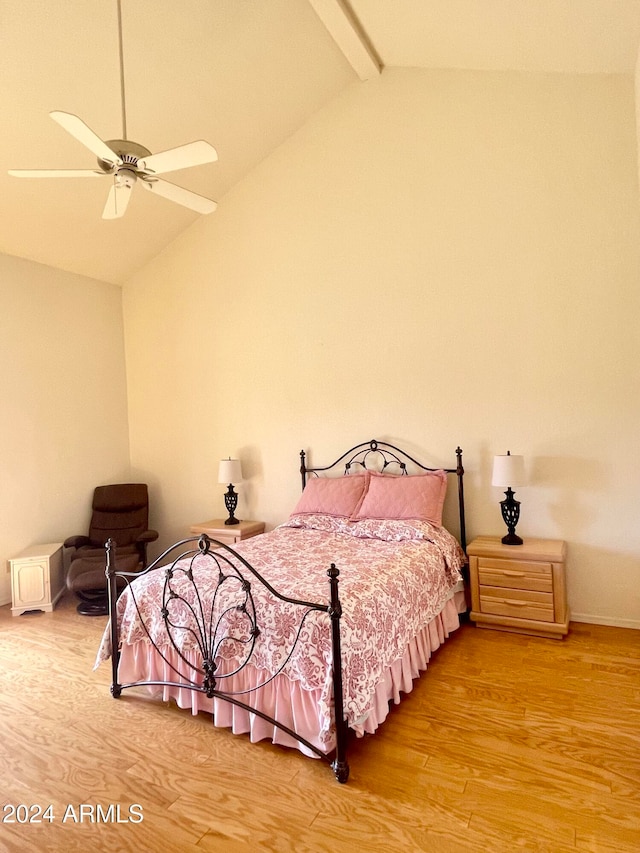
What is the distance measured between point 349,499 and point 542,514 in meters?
1.35

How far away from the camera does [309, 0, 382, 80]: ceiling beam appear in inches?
125

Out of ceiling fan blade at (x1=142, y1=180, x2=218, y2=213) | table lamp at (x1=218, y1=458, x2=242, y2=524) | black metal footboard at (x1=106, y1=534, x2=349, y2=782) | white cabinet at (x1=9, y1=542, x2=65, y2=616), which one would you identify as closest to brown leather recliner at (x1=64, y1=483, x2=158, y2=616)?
white cabinet at (x1=9, y1=542, x2=65, y2=616)

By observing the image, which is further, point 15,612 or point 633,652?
point 15,612

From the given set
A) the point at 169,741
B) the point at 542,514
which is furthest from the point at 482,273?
the point at 169,741

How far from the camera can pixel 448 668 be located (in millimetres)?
2830

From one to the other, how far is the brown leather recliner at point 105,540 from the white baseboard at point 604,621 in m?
3.23

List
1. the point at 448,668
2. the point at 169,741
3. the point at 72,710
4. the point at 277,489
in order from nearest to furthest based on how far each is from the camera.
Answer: the point at 169,741 < the point at 72,710 < the point at 448,668 < the point at 277,489

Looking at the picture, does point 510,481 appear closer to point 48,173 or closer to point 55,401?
point 48,173

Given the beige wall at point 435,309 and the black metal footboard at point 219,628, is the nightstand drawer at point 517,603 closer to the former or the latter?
the beige wall at point 435,309

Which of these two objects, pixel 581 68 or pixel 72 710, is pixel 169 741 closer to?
pixel 72 710

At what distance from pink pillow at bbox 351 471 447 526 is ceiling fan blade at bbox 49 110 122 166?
8.43 ft

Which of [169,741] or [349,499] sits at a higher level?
[349,499]

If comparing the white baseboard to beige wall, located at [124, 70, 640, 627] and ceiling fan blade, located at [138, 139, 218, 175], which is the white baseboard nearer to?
beige wall, located at [124, 70, 640, 627]

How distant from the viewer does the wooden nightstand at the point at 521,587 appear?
3098 mm
